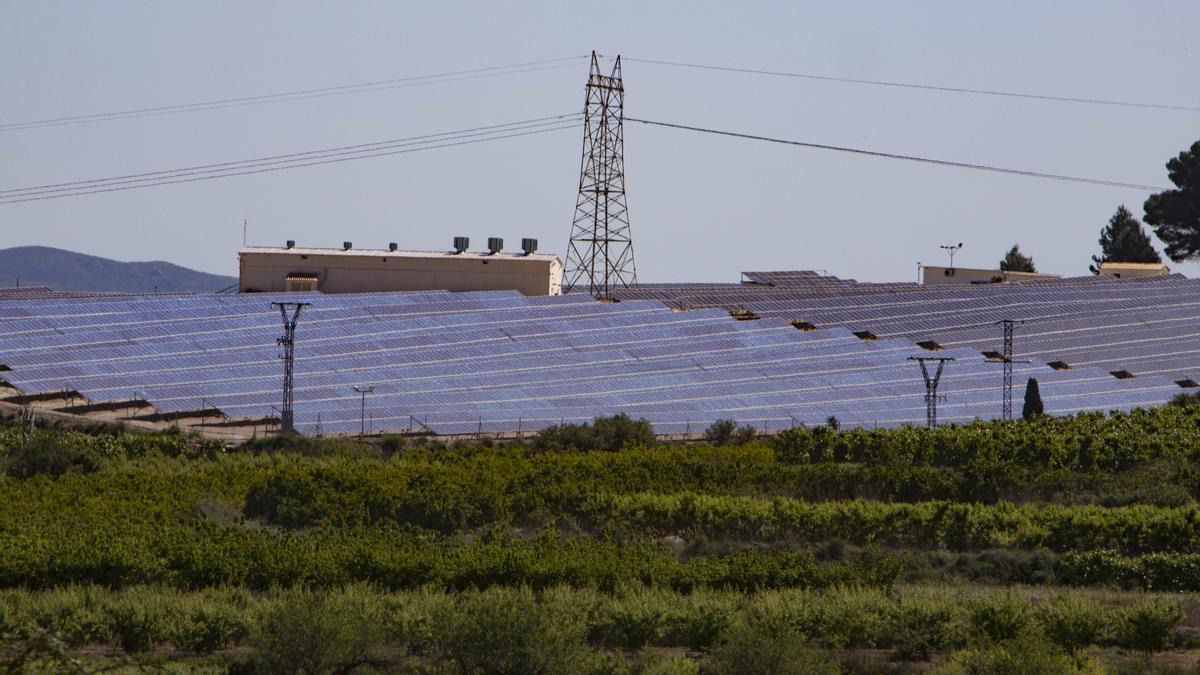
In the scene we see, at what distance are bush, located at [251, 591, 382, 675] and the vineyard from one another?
1.6 inches

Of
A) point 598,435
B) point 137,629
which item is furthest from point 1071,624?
point 598,435

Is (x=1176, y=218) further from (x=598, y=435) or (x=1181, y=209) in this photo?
(x=598, y=435)

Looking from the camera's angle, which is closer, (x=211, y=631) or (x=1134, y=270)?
(x=211, y=631)

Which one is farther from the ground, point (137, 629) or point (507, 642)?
point (507, 642)

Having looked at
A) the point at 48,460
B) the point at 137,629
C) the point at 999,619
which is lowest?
the point at 137,629

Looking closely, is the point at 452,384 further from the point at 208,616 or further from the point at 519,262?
the point at 208,616

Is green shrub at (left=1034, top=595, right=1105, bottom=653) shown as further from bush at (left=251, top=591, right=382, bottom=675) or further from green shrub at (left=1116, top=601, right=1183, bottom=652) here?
bush at (left=251, top=591, right=382, bottom=675)

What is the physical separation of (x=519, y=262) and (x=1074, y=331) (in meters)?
26.0

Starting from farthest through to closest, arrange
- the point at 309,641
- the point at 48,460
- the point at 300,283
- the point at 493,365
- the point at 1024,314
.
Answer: the point at 1024,314 < the point at 300,283 < the point at 493,365 < the point at 48,460 < the point at 309,641

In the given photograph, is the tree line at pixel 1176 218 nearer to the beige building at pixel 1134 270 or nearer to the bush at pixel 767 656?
the beige building at pixel 1134 270

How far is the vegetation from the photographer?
407ft

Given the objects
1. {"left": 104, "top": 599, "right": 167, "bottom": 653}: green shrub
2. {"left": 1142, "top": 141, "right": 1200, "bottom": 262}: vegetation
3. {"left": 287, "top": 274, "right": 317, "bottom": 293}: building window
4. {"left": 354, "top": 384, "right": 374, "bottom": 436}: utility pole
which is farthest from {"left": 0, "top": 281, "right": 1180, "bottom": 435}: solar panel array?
{"left": 1142, "top": 141, "right": 1200, "bottom": 262}: vegetation

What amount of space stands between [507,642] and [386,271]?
166 feet

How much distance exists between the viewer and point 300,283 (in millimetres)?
68250
